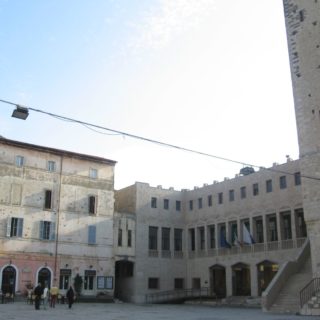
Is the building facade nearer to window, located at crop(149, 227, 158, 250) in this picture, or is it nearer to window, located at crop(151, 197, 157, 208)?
window, located at crop(149, 227, 158, 250)

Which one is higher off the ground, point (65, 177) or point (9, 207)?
point (65, 177)

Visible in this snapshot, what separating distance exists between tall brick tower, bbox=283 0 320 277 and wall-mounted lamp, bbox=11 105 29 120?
19860 millimetres

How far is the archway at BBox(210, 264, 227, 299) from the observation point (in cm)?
4581

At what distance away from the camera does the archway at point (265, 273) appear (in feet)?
134

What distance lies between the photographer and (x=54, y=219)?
139 feet

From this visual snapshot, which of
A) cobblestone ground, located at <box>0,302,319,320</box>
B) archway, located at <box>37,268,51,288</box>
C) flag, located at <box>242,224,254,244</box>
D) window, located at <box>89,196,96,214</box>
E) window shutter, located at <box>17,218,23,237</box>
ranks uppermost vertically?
window, located at <box>89,196,96,214</box>

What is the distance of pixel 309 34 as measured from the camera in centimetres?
3030

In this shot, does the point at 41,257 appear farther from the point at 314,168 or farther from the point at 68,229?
the point at 314,168

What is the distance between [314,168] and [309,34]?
8.76 metres

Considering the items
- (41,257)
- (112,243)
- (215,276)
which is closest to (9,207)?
(41,257)

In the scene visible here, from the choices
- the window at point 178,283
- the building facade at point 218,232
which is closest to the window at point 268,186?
the building facade at point 218,232


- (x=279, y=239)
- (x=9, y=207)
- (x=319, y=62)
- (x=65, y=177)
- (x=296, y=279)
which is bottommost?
(x=296, y=279)

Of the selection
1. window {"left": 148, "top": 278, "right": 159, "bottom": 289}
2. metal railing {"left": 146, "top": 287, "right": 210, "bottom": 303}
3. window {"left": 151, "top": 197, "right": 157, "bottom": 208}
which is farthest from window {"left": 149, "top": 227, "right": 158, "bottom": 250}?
metal railing {"left": 146, "top": 287, "right": 210, "bottom": 303}

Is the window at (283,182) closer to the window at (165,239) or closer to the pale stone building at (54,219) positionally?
the window at (165,239)
